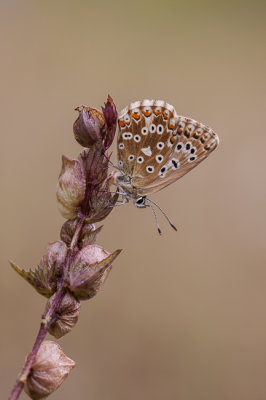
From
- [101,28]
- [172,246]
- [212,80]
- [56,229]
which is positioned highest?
[101,28]

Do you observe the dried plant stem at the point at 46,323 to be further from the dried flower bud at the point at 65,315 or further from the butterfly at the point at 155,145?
the butterfly at the point at 155,145

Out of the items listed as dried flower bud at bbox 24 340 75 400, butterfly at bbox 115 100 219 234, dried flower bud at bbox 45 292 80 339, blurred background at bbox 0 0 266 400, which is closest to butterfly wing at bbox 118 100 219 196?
butterfly at bbox 115 100 219 234

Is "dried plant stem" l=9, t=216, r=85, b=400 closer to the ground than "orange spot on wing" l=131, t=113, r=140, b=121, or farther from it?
closer to the ground

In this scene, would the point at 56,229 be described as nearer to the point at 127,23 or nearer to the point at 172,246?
the point at 172,246

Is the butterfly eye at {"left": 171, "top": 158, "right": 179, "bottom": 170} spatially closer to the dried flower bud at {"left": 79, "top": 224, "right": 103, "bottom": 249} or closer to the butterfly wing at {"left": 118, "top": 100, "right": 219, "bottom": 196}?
the butterfly wing at {"left": 118, "top": 100, "right": 219, "bottom": 196}

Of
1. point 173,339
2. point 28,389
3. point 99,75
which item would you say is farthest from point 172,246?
point 28,389

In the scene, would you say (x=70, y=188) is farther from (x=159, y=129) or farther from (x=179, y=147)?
(x=179, y=147)

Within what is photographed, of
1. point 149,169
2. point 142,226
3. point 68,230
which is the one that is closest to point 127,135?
point 149,169
